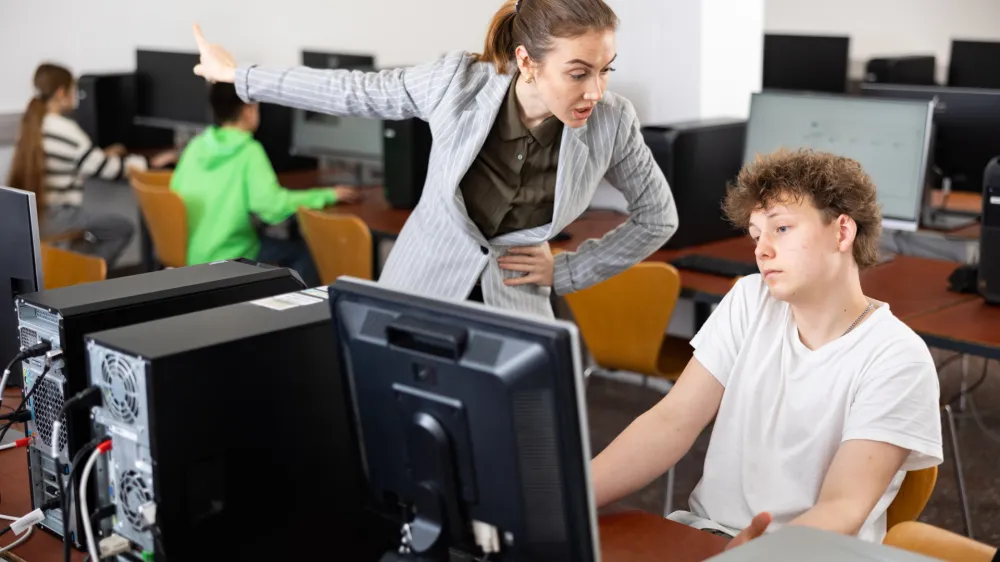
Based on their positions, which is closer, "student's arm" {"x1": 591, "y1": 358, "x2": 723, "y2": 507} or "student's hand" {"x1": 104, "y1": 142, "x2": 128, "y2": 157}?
"student's arm" {"x1": 591, "y1": 358, "x2": 723, "y2": 507}

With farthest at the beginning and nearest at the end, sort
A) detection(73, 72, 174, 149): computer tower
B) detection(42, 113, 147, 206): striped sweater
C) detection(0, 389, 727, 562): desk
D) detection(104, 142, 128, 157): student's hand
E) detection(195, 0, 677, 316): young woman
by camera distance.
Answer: detection(73, 72, 174, 149): computer tower, detection(104, 142, 128, 157): student's hand, detection(42, 113, 147, 206): striped sweater, detection(195, 0, 677, 316): young woman, detection(0, 389, 727, 562): desk

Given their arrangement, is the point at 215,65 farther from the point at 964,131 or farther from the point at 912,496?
the point at 964,131

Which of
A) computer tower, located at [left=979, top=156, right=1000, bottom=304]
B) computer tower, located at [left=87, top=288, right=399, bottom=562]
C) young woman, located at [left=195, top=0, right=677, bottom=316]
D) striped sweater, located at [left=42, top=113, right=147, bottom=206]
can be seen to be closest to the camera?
computer tower, located at [left=87, top=288, right=399, bottom=562]

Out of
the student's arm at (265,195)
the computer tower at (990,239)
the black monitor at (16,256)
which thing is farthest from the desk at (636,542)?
the student's arm at (265,195)

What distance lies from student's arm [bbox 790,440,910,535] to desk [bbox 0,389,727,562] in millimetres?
145

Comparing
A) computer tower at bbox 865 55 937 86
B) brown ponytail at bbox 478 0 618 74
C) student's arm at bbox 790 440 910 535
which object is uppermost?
brown ponytail at bbox 478 0 618 74

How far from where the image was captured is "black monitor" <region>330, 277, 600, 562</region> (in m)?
1.18

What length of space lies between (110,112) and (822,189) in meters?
4.81

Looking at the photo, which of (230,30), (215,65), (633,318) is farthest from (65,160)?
(215,65)

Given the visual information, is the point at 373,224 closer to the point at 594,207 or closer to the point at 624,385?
the point at 594,207

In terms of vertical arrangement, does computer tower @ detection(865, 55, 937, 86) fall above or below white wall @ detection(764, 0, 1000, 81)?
below

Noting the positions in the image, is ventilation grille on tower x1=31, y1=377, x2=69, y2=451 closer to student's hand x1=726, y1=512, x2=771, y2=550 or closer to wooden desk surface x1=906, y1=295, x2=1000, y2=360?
student's hand x1=726, y1=512, x2=771, y2=550

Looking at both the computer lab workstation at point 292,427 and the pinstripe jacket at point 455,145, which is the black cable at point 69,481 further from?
the pinstripe jacket at point 455,145

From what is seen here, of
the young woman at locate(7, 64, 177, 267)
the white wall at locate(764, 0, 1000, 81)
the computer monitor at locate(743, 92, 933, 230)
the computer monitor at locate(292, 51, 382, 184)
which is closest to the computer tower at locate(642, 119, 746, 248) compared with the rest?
the computer monitor at locate(743, 92, 933, 230)
